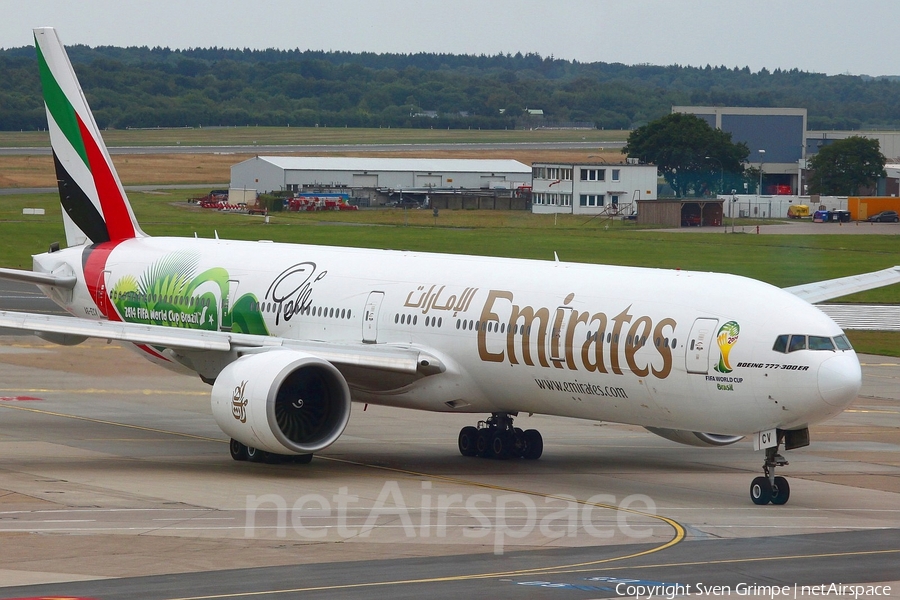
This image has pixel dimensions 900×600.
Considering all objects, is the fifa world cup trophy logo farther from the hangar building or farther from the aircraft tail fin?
the hangar building

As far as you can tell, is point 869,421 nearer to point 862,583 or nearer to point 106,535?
point 862,583

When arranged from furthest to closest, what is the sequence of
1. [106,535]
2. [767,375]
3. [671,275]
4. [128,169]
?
[128,169]
[671,275]
[767,375]
[106,535]

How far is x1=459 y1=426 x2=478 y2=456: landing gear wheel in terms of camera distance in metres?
33.3

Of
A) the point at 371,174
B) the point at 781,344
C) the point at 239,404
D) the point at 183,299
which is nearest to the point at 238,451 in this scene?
the point at 239,404

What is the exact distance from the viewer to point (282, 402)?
30.3 meters

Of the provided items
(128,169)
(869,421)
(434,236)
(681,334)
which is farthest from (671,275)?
(128,169)

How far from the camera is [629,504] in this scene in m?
26.8

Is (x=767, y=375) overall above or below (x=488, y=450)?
above

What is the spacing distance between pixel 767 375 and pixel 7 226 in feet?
306

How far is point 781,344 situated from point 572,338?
4.47 meters

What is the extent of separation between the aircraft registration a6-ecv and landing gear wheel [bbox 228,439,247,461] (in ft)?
0.44

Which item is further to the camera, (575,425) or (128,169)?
(128,169)

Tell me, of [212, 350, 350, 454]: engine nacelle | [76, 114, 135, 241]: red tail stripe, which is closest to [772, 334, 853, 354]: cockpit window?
[212, 350, 350, 454]: engine nacelle

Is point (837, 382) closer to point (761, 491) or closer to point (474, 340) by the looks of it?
point (761, 491)
